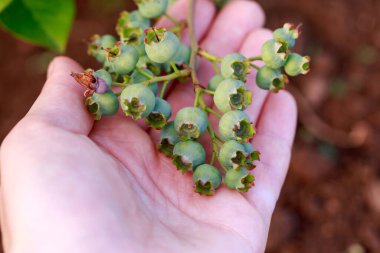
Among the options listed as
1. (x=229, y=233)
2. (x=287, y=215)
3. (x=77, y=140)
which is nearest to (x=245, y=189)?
(x=229, y=233)

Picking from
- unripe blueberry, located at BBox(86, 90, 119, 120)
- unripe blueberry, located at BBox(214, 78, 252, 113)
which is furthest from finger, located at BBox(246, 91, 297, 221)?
unripe blueberry, located at BBox(86, 90, 119, 120)

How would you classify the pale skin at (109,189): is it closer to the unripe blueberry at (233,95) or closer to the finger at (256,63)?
the finger at (256,63)

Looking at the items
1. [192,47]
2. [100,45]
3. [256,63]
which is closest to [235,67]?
[192,47]

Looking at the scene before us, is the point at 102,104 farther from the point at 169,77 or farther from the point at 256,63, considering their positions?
the point at 256,63

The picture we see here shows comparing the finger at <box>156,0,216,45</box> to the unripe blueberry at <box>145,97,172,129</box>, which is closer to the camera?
the unripe blueberry at <box>145,97,172,129</box>

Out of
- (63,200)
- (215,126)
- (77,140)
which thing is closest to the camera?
(63,200)

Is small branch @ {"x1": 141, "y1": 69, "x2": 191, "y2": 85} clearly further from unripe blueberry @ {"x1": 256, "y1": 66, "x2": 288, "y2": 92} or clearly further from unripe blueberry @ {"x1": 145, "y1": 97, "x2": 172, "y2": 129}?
unripe blueberry @ {"x1": 256, "y1": 66, "x2": 288, "y2": 92}

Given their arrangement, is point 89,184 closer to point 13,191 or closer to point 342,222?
point 13,191
